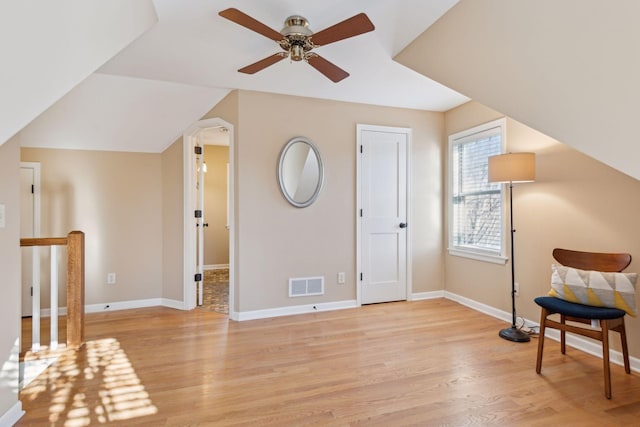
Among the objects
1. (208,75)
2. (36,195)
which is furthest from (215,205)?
(208,75)

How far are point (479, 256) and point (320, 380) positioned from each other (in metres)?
2.49

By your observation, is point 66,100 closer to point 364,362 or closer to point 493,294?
point 364,362

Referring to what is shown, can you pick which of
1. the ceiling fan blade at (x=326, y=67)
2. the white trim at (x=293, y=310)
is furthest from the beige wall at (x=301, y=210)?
the ceiling fan blade at (x=326, y=67)

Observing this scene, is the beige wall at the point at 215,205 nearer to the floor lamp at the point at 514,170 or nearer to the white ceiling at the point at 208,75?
the white ceiling at the point at 208,75

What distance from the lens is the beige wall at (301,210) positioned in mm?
3496

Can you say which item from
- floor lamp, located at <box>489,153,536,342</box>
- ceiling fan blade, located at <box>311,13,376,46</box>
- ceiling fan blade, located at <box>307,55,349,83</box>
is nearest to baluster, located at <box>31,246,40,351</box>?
ceiling fan blade, located at <box>307,55,349,83</box>

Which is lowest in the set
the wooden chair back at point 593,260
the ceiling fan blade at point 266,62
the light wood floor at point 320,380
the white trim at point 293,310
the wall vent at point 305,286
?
the light wood floor at point 320,380

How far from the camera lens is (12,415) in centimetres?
180

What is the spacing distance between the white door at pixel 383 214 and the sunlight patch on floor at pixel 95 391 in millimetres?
2539

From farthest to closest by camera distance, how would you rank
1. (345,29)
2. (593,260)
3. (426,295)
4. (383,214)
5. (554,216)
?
(426,295) < (383,214) < (554,216) < (593,260) < (345,29)

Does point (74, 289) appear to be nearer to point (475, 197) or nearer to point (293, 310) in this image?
point (293, 310)

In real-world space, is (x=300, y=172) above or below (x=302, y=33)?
below

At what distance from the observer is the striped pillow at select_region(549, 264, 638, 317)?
218cm

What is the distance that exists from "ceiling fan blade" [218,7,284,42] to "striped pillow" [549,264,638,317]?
106 inches
